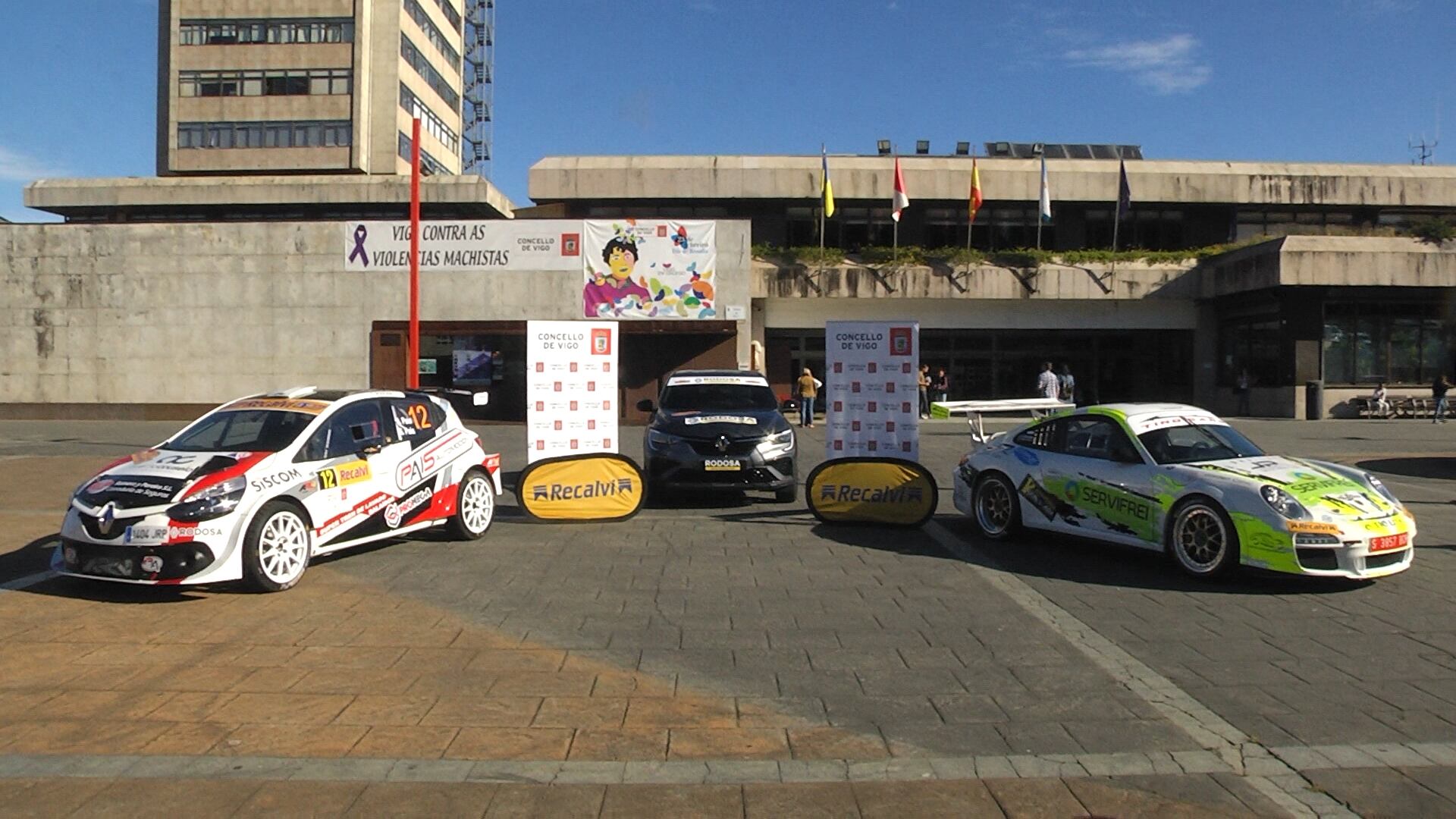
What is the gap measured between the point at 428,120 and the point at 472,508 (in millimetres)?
56088

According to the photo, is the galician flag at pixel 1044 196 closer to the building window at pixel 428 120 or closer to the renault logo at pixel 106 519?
the renault logo at pixel 106 519

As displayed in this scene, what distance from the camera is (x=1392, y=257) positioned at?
30.2m

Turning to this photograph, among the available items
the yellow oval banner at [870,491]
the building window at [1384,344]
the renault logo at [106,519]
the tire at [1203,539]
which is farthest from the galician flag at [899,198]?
the renault logo at [106,519]

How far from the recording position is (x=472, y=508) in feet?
35.5

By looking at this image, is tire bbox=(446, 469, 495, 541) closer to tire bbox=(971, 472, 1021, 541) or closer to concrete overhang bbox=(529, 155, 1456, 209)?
tire bbox=(971, 472, 1021, 541)

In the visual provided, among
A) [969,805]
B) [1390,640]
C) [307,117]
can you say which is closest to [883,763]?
[969,805]

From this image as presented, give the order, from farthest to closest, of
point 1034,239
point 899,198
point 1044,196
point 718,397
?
point 1034,239, point 1044,196, point 899,198, point 718,397

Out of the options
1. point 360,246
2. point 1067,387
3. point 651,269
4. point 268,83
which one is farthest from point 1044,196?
point 268,83

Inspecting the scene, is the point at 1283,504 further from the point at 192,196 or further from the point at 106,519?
the point at 192,196

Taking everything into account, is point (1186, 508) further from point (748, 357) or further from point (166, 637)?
point (748, 357)

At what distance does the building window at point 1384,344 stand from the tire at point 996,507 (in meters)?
25.0

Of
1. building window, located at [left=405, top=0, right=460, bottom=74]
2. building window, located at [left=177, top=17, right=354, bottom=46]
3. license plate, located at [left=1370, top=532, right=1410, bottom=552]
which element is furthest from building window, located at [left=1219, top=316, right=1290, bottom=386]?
building window, located at [left=405, top=0, right=460, bottom=74]

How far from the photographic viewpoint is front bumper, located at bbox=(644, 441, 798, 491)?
41.3ft

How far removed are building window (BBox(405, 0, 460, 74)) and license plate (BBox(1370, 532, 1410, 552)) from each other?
58773mm
